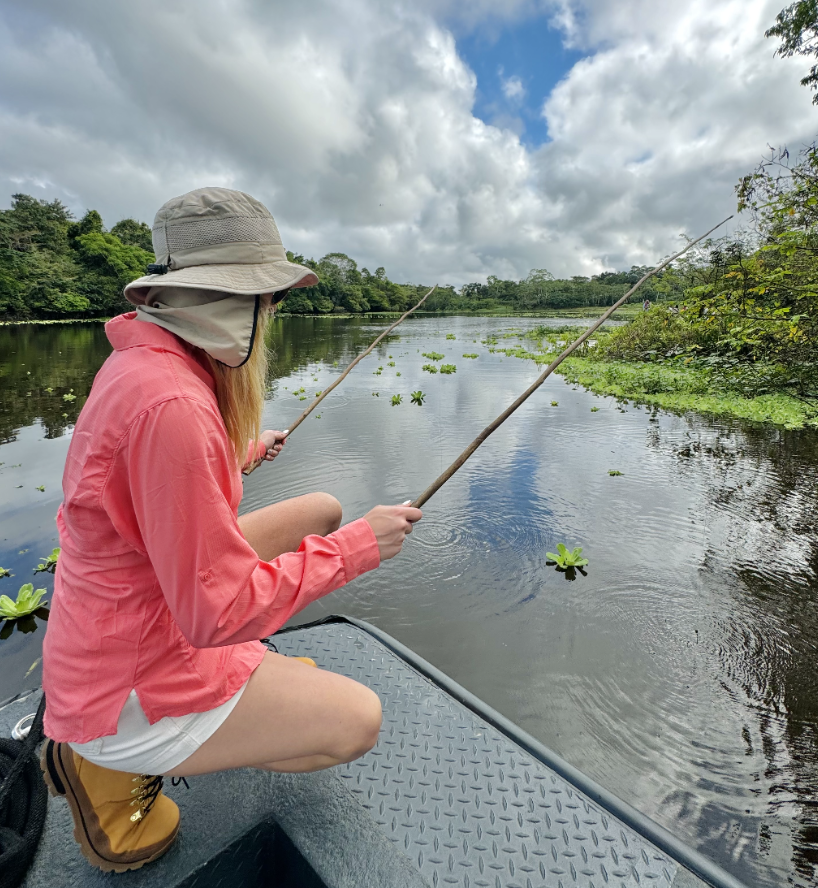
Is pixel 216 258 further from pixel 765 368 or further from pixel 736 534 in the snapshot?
pixel 765 368

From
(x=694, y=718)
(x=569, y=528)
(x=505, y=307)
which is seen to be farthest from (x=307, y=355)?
(x=505, y=307)

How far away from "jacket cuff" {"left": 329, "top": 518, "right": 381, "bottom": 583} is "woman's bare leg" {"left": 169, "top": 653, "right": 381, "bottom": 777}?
31 centimetres

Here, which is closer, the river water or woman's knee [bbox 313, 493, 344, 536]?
woman's knee [bbox 313, 493, 344, 536]

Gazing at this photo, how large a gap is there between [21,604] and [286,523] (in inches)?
94.4

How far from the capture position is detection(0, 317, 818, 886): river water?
7.41 ft

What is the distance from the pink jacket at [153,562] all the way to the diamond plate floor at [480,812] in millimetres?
683

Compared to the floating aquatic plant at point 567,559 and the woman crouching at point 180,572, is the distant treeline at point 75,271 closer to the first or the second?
the floating aquatic plant at point 567,559

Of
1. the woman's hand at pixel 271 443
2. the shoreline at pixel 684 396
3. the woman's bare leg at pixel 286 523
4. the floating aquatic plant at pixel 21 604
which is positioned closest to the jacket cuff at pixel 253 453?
the woman's hand at pixel 271 443

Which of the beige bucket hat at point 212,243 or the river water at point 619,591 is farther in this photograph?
the river water at point 619,591

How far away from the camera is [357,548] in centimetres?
128

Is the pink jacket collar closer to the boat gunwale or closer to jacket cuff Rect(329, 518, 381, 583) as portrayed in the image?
jacket cuff Rect(329, 518, 381, 583)

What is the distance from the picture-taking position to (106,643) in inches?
43.1

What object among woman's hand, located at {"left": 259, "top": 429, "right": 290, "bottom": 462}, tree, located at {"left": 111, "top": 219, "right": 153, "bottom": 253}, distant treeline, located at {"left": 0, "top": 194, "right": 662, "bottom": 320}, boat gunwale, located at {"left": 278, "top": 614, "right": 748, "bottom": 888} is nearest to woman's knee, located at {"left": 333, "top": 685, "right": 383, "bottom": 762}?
boat gunwale, located at {"left": 278, "top": 614, "right": 748, "bottom": 888}

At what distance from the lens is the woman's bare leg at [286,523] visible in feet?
6.43
